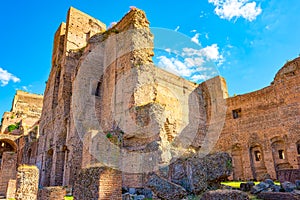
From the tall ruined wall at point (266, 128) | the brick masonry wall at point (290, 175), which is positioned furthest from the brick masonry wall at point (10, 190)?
the tall ruined wall at point (266, 128)

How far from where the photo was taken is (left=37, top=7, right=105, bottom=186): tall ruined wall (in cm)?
1788

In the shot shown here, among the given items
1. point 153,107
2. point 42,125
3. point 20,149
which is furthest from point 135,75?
point 20,149

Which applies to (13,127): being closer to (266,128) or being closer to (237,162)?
(237,162)

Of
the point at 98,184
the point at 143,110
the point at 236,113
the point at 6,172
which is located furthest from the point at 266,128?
the point at 6,172

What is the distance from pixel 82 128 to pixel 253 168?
12.7m

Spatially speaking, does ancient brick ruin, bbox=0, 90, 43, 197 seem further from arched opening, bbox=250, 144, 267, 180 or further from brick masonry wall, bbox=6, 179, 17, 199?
arched opening, bbox=250, 144, 267, 180

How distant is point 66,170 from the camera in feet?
53.0

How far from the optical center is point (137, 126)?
12258 millimetres

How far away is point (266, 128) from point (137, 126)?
423 inches

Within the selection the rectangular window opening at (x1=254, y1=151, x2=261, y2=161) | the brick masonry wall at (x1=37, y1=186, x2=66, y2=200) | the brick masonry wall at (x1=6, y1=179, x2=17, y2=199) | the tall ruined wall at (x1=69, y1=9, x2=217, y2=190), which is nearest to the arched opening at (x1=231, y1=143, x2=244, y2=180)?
the rectangular window opening at (x1=254, y1=151, x2=261, y2=161)

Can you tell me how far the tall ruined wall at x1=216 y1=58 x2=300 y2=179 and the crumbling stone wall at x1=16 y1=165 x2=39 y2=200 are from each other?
14479 mm

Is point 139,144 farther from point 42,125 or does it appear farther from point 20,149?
point 20,149

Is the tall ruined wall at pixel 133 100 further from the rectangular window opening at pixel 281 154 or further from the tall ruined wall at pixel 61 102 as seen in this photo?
the rectangular window opening at pixel 281 154

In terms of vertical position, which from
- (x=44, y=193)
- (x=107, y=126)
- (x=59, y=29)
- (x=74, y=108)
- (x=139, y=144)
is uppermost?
(x=59, y=29)
